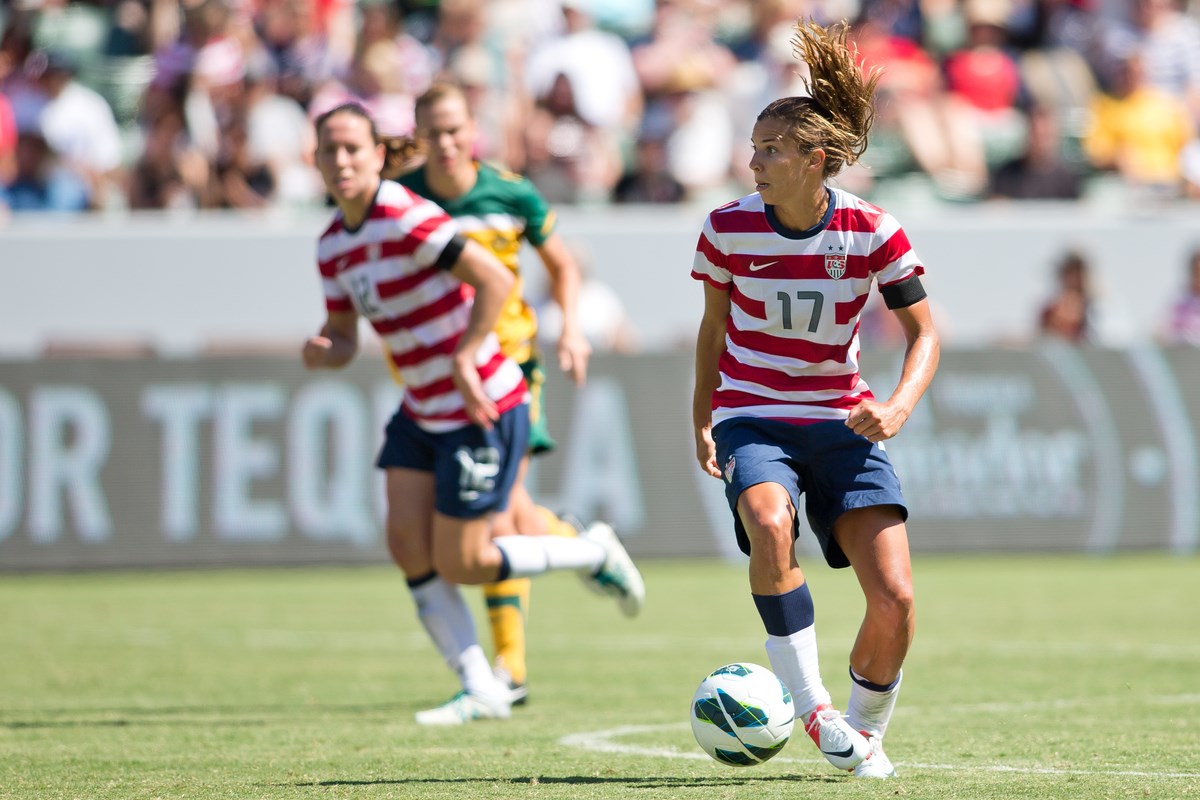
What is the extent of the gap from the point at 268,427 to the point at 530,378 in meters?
5.91

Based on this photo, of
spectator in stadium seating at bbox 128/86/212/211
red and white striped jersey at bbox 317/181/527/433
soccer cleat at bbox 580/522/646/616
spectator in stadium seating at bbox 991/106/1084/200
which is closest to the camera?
red and white striped jersey at bbox 317/181/527/433

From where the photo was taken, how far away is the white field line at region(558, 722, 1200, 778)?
511cm

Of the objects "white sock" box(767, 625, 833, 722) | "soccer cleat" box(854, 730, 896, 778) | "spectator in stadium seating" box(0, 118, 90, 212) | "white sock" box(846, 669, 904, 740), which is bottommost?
"soccer cleat" box(854, 730, 896, 778)

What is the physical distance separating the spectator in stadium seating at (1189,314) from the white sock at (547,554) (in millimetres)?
8229

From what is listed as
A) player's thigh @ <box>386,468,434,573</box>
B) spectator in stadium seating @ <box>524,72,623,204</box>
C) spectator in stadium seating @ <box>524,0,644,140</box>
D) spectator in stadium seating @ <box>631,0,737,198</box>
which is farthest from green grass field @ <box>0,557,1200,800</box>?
spectator in stadium seating @ <box>524,0,644,140</box>

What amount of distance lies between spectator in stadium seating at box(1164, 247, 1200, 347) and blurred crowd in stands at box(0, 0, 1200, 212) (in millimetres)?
1610

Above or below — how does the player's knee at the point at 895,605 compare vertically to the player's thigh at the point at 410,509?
above

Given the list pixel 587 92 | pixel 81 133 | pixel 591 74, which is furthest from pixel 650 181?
pixel 81 133

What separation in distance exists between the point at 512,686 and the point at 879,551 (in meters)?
2.48

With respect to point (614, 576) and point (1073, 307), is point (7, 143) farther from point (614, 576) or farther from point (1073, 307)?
point (614, 576)

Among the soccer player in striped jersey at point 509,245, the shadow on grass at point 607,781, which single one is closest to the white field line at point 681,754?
the shadow on grass at point 607,781

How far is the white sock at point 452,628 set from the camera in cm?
697

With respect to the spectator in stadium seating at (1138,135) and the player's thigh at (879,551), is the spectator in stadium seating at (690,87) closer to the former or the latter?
the spectator in stadium seating at (1138,135)

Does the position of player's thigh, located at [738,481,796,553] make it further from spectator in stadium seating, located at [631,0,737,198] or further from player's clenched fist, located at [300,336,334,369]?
spectator in stadium seating, located at [631,0,737,198]
